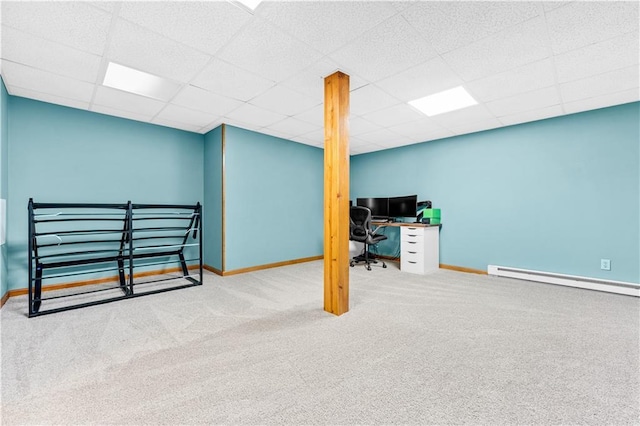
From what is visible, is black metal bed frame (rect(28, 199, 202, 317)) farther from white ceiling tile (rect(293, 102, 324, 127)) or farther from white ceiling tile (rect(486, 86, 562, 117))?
white ceiling tile (rect(486, 86, 562, 117))

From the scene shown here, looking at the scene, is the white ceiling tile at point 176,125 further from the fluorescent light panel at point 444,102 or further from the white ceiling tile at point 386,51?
the fluorescent light panel at point 444,102

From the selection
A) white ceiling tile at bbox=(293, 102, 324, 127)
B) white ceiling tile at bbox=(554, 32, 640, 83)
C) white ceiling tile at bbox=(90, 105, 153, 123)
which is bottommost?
white ceiling tile at bbox=(90, 105, 153, 123)

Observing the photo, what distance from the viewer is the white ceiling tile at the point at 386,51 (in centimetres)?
207

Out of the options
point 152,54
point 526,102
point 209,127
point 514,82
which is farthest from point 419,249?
point 152,54

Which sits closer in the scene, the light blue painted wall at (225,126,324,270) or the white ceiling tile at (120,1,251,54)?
the white ceiling tile at (120,1,251,54)

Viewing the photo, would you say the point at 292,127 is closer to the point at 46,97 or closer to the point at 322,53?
the point at 322,53

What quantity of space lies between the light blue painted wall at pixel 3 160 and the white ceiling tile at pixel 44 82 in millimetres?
184

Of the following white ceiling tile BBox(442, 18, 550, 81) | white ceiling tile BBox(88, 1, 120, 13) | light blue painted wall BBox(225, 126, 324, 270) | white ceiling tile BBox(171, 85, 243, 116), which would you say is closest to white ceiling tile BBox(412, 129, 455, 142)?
white ceiling tile BBox(442, 18, 550, 81)

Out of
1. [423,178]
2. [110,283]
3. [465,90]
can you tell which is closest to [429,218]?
[423,178]

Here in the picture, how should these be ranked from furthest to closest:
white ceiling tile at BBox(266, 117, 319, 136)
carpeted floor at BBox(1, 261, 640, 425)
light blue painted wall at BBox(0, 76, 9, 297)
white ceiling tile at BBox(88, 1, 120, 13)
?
white ceiling tile at BBox(266, 117, 319, 136), light blue painted wall at BBox(0, 76, 9, 297), white ceiling tile at BBox(88, 1, 120, 13), carpeted floor at BBox(1, 261, 640, 425)

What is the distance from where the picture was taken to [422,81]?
2.86 m

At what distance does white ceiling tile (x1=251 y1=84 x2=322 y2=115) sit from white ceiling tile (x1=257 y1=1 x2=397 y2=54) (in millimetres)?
956

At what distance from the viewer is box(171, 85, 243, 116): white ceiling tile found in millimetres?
3113

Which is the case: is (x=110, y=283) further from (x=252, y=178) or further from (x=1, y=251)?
(x=252, y=178)
